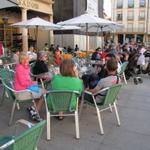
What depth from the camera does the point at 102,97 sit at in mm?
4867

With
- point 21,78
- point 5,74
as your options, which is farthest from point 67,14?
point 21,78

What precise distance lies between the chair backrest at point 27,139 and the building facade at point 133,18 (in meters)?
69.4

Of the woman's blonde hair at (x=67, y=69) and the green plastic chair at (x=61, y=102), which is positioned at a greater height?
the woman's blonde hair at (x=67, y=69)

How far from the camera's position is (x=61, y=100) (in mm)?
4379

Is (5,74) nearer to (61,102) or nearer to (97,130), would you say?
(61,102)

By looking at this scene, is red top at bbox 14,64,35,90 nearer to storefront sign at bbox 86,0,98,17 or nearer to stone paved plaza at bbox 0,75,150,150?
stone paved plaza at bbox 0,75,150,150

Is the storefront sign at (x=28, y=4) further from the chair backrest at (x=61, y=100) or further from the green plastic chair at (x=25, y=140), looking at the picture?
the green plastic chair at (x=25, y=140)

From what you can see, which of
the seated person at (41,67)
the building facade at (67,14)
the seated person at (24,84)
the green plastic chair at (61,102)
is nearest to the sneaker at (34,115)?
the seated person at (24,84)

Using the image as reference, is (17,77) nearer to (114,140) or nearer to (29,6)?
(114,140)

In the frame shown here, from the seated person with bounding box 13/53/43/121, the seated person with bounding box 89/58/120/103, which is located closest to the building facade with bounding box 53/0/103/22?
the seated person with bounding box 13/53/43/121

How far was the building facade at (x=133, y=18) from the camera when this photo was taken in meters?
71.7

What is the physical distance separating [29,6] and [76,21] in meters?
9.19

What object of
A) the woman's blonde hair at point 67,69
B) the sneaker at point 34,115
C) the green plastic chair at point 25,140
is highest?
the woman's blonde hair at point 67,69

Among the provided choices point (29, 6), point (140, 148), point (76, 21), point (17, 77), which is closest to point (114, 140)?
point (140, 148)
